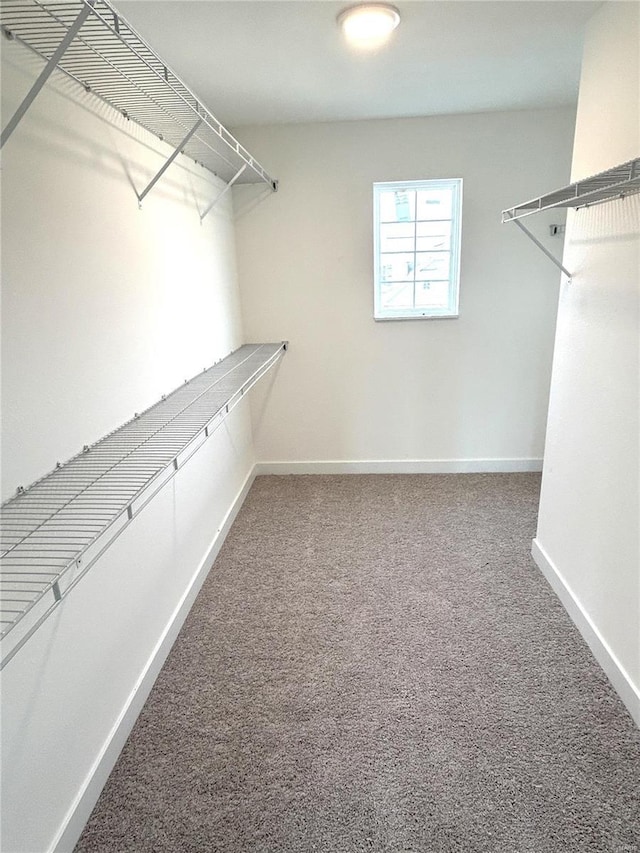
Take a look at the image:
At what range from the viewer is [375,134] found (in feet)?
9.96

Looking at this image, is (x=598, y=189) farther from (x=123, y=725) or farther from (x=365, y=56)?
(x=123, y=725)

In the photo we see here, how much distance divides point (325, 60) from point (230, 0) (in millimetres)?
622

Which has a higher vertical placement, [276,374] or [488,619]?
[276,374]

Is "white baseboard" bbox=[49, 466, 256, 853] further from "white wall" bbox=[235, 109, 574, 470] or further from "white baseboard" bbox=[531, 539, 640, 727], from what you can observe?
"white baseboard" bbox=[531, 539, 640, 727]

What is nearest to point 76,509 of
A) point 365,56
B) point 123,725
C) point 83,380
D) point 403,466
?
point 83,380

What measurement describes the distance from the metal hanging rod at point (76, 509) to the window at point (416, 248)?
1.80m

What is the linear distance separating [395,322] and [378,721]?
2353 millimetres

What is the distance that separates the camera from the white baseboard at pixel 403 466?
3.59 meters

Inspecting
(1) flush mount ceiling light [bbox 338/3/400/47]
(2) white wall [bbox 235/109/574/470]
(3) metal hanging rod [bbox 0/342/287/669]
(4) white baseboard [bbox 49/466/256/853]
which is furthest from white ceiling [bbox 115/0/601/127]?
(4) white baseboard [bbox 49/466/256/853]

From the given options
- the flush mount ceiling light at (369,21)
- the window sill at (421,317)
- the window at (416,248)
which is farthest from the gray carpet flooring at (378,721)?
the flush mount ceiling light at (369,21)

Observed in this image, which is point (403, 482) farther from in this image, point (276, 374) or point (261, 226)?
point (261, 226)

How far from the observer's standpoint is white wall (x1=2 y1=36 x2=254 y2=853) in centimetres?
121

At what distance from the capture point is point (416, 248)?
3303mm

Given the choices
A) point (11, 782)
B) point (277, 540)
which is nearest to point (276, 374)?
point (277, 540)
